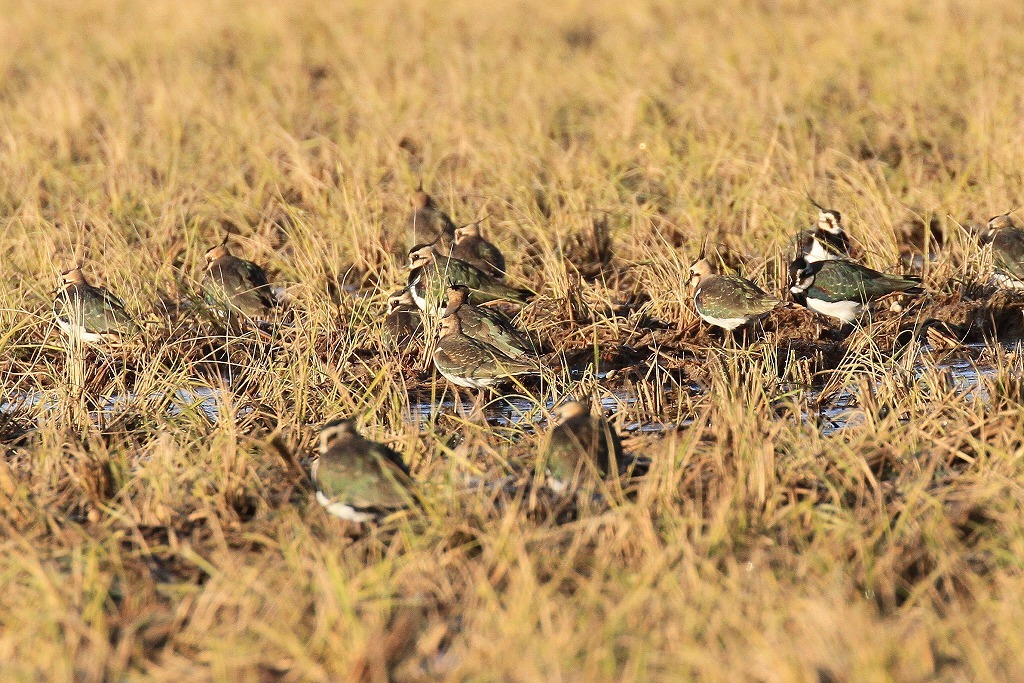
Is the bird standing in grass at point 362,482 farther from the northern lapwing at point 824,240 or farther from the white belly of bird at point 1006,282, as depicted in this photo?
the white belly of bird at point 1006,282

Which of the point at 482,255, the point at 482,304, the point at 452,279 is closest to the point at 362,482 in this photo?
the point at 452,279

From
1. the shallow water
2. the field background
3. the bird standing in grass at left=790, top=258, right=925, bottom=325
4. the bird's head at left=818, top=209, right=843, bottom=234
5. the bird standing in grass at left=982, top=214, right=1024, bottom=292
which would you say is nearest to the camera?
the field background

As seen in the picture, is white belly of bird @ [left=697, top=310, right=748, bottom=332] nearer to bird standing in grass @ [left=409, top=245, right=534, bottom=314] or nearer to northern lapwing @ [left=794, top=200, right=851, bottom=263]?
northern lapwing @ [left=794, top=200, right=851, bottom=263]

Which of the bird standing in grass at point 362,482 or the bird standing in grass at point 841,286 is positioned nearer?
the bird standing in grass at point 362,482

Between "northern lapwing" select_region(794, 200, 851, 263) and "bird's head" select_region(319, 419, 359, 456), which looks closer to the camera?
"bird's head" select_region(319, 419, 359, 456)

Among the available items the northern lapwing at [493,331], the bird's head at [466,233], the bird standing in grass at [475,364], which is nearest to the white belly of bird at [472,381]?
the bird standing in grass at [475,364]

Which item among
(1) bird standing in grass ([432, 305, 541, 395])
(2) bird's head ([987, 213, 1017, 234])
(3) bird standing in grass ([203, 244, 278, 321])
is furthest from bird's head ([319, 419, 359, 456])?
(2) bird's head ([987, 213, 1017, 234])

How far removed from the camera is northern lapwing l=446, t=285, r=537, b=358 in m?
7.62

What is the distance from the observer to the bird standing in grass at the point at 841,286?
7992 mm

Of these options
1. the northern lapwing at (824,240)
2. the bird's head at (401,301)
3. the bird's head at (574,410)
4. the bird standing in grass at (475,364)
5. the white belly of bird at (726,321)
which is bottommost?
the northern lapwing at (824,240)

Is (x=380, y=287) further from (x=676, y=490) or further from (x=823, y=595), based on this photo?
(x=823, y=595)

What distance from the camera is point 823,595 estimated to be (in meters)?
4.54

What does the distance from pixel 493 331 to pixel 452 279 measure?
1230 millimetres

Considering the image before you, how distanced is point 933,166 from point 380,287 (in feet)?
16.9
